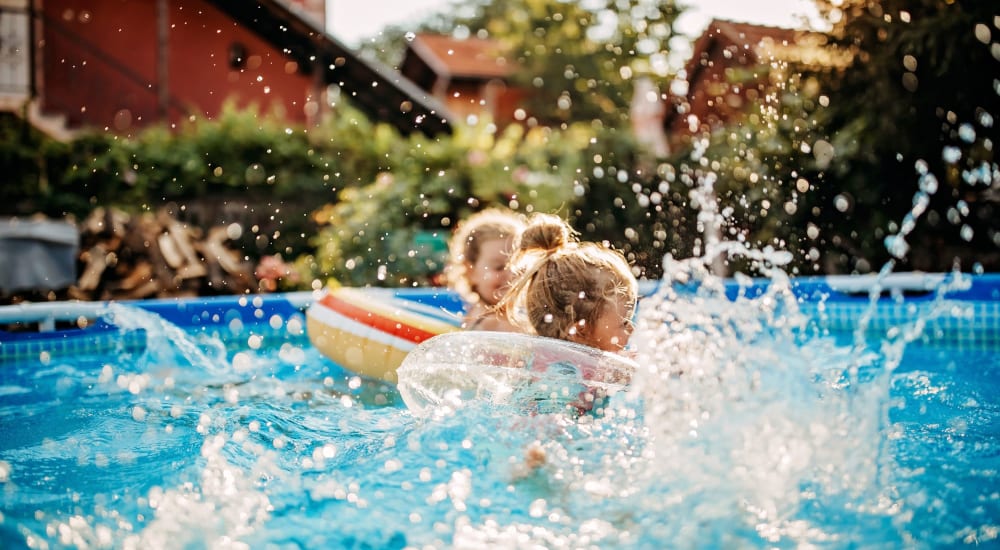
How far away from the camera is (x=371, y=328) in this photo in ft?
13.0

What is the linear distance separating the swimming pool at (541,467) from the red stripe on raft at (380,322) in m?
0.29

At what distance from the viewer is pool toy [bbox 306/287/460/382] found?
12.7ft

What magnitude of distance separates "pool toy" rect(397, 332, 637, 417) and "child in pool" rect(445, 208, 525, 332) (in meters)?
0.88

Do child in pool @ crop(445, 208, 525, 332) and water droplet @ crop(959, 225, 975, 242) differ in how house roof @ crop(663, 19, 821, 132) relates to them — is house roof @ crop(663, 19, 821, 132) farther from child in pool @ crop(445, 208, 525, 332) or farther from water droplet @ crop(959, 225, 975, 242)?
child in pool @ crop(445, 208, 525, 332)

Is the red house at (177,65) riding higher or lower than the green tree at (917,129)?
higher

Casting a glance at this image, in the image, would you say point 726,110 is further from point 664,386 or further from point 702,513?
point 702,513

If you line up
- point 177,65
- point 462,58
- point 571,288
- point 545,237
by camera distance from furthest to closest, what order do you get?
point 462,58, point 177,65, point 545,237, point 571,288

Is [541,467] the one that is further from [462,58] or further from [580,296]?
[462,58]

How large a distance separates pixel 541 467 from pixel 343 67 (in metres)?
11.4

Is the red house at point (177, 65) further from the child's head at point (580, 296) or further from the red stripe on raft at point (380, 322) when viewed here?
the child's head at point (580, 296)

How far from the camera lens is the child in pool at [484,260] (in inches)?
161

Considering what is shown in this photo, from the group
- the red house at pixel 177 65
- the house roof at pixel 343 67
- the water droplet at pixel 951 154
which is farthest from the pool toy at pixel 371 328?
the house roof at pixel 343 67

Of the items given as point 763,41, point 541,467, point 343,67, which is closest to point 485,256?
point 541,467

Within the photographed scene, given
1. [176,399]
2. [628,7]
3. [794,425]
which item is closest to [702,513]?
[794,425]
